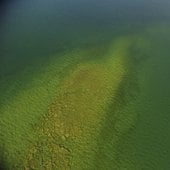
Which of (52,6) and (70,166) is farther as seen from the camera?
(52,6)

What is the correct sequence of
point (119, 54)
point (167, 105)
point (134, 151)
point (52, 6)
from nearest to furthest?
point (134, 151) < point (167, 105) < point (119, 54) < point (52, 6)

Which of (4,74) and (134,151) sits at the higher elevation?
(4,74)

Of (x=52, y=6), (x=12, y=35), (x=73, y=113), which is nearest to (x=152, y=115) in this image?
(x=73, y=113)

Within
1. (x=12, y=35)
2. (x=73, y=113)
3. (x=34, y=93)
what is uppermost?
(x=12, y=35)

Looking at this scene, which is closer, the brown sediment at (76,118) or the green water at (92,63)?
the brown sediment at (76,118)

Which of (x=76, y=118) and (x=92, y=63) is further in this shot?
(x=92, y=63)

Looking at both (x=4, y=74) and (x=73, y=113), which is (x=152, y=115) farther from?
(x=4, y=74)

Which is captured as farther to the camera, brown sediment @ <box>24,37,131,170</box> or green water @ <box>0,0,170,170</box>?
green water @ <box>0,0,170,170</box>

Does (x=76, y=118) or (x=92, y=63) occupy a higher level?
(x=92, y=63)
